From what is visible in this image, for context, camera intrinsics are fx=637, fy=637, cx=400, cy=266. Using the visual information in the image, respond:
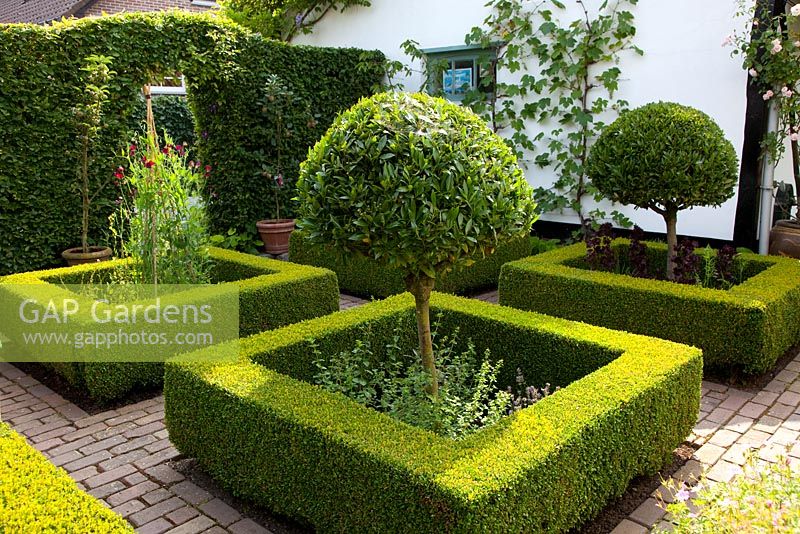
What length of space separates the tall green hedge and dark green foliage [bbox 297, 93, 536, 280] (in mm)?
5074

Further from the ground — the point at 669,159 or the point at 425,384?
the point at 669,159

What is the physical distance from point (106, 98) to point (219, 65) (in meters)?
1.66

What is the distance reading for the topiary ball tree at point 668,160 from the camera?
17.5 feet

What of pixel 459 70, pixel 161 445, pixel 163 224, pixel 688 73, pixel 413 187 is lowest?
pixel 161 445

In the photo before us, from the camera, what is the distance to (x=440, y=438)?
273 cm

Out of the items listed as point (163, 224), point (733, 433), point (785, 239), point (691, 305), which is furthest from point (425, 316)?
point (785, 239)

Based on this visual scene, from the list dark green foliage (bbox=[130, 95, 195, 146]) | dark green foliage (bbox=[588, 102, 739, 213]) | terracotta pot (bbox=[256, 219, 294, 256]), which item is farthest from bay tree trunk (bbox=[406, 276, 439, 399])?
dark green foliage (bbox=[130, 95, 195, 146])

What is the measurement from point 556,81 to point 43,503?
7.64 meters

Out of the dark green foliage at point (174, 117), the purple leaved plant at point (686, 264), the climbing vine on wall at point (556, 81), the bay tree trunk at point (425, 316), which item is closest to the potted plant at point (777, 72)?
the climbing vine on wall at point (556, 81)

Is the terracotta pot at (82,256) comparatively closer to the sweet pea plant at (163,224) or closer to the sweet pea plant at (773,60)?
the sweet pea plant at (163,224)

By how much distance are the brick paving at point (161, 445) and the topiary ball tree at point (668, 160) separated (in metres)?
1.62

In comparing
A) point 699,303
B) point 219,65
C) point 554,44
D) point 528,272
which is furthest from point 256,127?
point 699,303

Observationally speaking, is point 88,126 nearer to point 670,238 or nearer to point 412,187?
point 412,187

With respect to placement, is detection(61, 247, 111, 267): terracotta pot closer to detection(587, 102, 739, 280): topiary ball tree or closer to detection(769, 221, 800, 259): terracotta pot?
detection(587, 102, 739, 280): topiary ball tree
